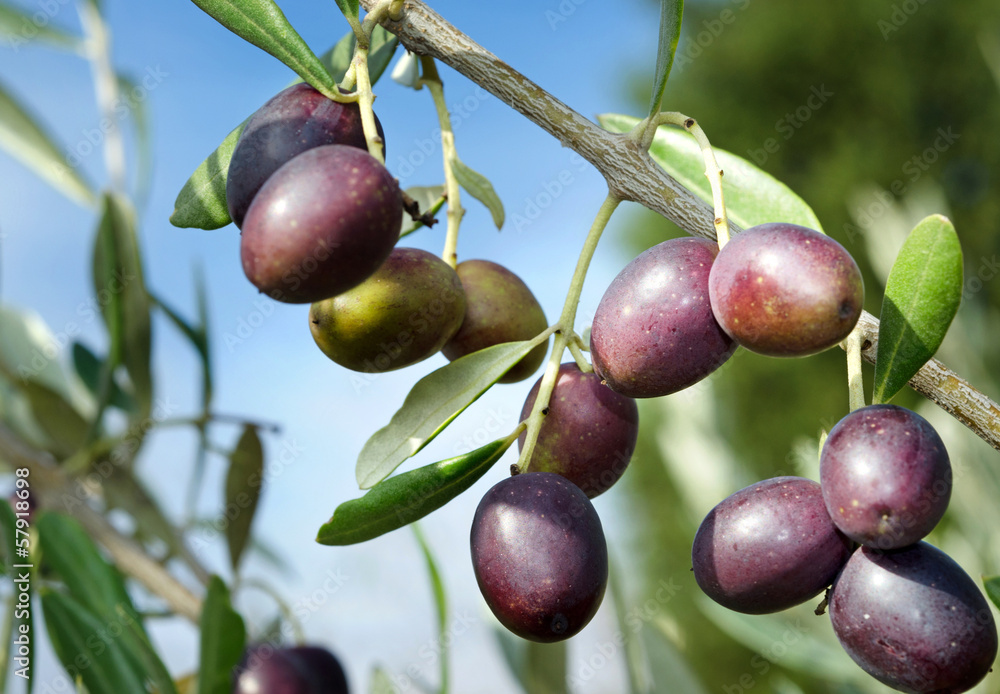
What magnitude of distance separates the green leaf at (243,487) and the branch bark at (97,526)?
0.33 feet

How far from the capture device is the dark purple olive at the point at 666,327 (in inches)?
22.9

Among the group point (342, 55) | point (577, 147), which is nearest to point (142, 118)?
point (342, 55)

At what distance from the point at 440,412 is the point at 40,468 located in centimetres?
101

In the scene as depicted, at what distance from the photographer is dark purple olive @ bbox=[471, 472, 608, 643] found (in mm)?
571

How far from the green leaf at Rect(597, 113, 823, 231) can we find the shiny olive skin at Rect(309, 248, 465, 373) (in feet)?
1.09

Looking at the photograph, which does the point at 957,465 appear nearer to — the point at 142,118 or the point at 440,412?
the point at 440,412

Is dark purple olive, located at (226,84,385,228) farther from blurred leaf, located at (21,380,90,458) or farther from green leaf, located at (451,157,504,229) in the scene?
blurred leaf, located at (21,380,90,458)

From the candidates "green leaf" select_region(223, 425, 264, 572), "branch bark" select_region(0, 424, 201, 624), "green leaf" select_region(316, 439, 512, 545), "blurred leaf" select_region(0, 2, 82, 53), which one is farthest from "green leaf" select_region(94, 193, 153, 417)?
"green leaf" select_region(316, 439, 512, 545)

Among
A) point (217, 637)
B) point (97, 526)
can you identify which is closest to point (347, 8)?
point (217, 637)

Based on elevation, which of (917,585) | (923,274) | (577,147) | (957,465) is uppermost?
(577,147)

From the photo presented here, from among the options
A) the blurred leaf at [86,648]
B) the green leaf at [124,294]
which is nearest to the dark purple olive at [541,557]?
the blurred leaf at [86,648]

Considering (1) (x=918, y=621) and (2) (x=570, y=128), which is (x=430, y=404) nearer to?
(2) (x=570, y=128)

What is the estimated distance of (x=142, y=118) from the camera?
5.79ft

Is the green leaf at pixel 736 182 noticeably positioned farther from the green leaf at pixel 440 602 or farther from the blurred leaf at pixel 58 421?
the blurred leaf at pixel 58 421
